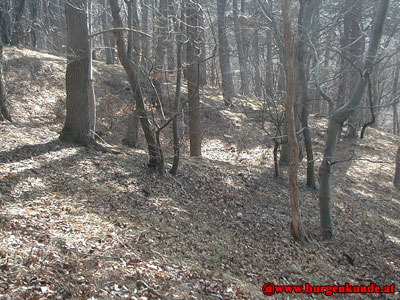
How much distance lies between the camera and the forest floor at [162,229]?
4633 mm

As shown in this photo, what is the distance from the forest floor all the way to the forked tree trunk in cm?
54

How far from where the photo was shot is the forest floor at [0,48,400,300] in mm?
4633

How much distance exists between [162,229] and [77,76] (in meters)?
4.24

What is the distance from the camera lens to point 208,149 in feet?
50.0

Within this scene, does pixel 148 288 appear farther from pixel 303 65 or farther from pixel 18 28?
pixel 18 28

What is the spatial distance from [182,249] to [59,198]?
226 centimetres

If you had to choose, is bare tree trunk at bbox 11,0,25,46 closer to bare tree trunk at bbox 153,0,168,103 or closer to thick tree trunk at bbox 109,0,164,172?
bare tree trunk at bbox 153,0,168,103

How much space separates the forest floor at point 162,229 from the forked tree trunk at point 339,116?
0.54 m

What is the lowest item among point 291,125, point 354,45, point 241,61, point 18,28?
point 291,125

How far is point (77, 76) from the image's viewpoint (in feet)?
28.2

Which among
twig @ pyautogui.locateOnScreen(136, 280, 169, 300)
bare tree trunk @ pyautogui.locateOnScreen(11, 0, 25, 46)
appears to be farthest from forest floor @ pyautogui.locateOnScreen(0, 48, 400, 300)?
bare tree trunk @ pyautogui.locateOnScreen(11, 0, 25, 46)

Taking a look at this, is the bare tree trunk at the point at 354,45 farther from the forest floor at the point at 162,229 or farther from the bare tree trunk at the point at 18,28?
the bare tree trunk at the point at 18,28

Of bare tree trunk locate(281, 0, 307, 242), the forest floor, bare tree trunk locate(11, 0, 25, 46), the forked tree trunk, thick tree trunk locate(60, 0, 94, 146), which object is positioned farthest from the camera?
bare tree trunk locate(11, 0, 25, 46)

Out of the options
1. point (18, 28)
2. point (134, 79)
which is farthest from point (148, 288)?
point (18, 28)
